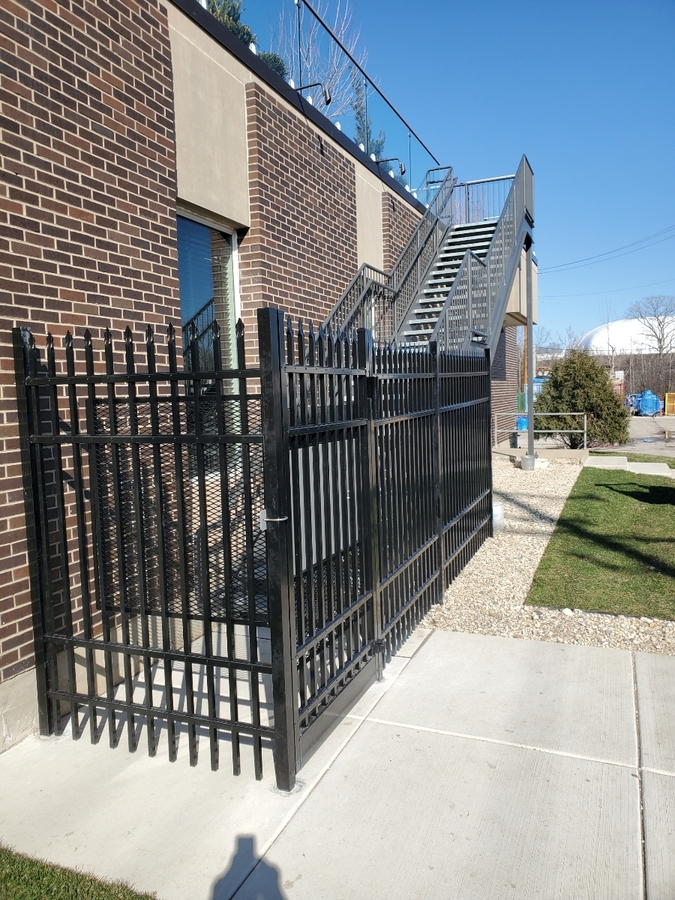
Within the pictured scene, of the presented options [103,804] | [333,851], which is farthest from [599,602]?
[103,804]

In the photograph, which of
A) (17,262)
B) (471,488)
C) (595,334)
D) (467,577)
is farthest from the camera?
(595,334)

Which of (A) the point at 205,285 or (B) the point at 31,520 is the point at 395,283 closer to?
(A) the point at 205,285

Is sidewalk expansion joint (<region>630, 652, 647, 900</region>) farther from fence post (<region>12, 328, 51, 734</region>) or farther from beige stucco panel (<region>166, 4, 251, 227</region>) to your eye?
beige stucco panel (<region>166, 4, 251, 227</region>)

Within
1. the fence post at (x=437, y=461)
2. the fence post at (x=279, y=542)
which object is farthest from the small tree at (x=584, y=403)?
the fence post at (x=279, y=542)

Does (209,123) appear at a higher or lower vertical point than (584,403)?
higher

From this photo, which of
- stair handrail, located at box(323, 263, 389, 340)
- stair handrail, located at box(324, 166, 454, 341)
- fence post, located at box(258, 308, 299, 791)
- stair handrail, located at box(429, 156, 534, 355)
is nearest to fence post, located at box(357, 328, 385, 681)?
fence post, located at box(258, 308, 299, 791)

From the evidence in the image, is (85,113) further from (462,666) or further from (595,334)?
(595,334)

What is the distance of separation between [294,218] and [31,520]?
500 centimetres

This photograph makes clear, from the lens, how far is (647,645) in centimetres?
477

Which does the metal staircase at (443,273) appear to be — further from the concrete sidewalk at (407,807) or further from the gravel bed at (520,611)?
the concrete sidewalk at (407,807)

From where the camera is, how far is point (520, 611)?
557 cm

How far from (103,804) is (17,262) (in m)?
2.75

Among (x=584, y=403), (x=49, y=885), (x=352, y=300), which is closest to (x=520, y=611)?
(x=49, y=885)

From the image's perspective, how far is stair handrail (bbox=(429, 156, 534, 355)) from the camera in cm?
1009
